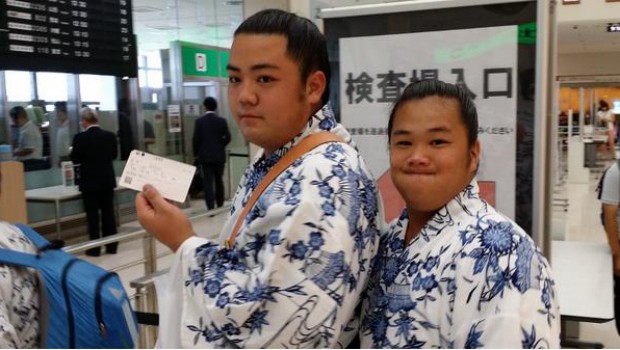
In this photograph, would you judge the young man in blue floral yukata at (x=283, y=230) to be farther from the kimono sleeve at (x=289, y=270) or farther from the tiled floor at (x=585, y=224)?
the tiled floor at (x=585, y=224)

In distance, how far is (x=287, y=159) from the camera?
107 centimetres

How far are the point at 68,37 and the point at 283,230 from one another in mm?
3295

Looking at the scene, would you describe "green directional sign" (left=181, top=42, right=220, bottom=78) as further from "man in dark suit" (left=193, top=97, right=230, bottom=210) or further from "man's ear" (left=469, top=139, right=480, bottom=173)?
"man's ear" (left=469, top=139, right=480, bottom=173)

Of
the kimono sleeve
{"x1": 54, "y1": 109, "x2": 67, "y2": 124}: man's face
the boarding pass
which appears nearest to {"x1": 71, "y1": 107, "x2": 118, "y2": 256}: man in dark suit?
{"x1": 54, "y1": 109, "x2": 67, "y2": 124}: man's face

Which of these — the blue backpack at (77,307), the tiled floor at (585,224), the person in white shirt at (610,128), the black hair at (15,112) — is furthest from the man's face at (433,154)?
the person in white shirt at (610,128)

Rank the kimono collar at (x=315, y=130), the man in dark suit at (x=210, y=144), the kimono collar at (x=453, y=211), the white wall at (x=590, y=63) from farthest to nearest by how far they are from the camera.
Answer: the white wall at (x=590, y=63)
the man in dark suit at (x=210, y=144)
the kimono collar at (x=315, y=130)
the kimono collar at (x=453, y=211)

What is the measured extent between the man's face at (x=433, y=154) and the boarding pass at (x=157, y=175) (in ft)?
1.43

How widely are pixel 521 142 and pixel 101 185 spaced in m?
5.52

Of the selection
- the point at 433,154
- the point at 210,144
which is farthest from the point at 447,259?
the point at 210,144

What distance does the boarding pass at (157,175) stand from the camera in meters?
1.13

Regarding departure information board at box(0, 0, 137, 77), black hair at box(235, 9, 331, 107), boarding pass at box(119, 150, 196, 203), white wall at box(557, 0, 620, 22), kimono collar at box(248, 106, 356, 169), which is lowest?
boarding pass at box(119, 150, 196, 203)

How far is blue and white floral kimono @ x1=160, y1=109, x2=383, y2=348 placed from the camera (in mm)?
924

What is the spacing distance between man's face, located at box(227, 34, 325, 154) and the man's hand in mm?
208

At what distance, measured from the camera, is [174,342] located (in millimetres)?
1053
